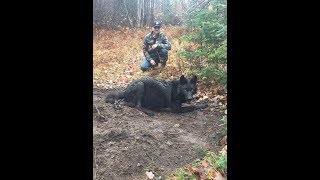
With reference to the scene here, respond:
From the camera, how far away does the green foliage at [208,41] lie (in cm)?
433

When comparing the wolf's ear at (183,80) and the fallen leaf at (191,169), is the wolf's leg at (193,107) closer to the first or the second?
the wolf's ear at (183,80)

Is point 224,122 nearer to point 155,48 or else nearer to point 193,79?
point 193,79

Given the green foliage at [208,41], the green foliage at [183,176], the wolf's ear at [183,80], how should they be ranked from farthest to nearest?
the wolf's ear at [183,80], the green foliage at [208,41], the green foliage at [183,176]

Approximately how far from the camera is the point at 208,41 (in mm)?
4461

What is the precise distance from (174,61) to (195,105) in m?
0.66

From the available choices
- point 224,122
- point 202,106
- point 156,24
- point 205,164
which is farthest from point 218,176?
point 156,24

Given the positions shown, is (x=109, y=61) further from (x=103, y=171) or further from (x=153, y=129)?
(x=103, y=171)

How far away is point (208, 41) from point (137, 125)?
1387mm

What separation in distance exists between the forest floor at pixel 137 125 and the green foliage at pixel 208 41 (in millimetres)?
148

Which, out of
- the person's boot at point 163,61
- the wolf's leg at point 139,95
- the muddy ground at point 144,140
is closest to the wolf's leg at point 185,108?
the muddy ground at point 144,140

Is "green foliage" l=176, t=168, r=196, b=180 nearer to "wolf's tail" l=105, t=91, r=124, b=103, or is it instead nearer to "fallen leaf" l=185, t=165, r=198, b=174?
"fallen leaf" l=185, t=165, r=198, b=174

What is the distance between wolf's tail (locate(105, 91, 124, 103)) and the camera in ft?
14.5

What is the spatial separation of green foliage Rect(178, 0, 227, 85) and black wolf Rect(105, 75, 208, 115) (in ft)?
0.84
